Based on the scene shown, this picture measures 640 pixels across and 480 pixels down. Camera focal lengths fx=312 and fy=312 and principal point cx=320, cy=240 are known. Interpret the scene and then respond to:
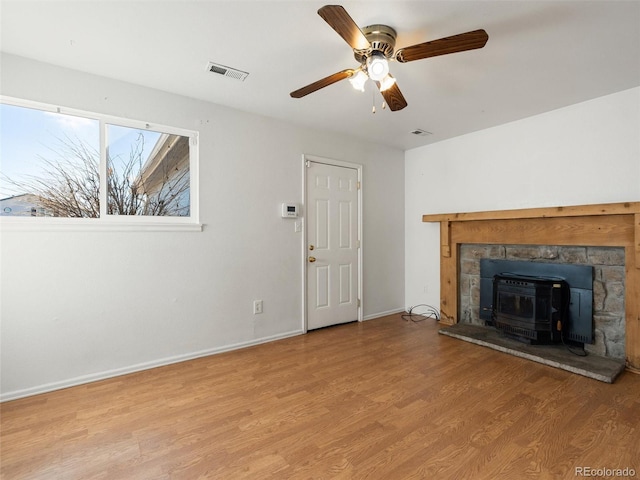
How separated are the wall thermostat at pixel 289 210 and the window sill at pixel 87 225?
94cm

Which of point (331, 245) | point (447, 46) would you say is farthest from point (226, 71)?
point (331, 245)

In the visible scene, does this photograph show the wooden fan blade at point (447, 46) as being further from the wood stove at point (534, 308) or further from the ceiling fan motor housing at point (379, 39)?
the wood stove at point (534, 308)

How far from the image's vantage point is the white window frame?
2386 mm

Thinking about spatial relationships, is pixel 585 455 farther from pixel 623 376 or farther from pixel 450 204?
pixel 450 204

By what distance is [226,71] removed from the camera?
2.54 m

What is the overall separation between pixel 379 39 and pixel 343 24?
1.57 feet

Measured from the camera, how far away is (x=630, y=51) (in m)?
2.26

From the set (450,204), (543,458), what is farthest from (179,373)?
(450,204)

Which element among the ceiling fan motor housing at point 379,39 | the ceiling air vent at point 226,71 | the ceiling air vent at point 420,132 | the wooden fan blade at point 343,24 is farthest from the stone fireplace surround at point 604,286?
the ceiling air vent at point 226,71

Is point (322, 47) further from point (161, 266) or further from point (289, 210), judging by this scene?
point (161, 266)

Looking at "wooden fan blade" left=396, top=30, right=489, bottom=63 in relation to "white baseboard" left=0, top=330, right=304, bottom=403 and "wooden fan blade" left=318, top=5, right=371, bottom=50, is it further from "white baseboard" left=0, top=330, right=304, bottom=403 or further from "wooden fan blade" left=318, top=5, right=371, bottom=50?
"white baseboard" left=0, top=330, right=304, bottom=403

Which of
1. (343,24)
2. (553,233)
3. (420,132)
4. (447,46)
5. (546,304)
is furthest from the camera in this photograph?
(420,132)

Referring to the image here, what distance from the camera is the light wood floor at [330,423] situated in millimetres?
1658

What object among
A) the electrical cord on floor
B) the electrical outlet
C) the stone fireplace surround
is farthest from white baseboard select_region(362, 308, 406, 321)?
the stone fireplace surround
